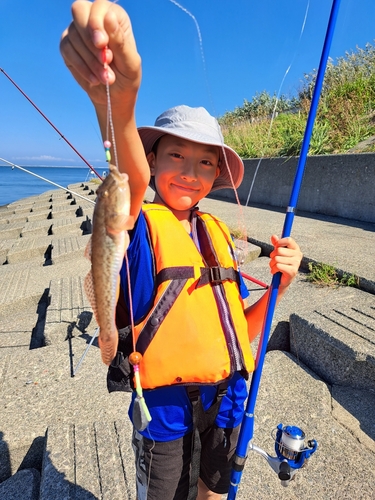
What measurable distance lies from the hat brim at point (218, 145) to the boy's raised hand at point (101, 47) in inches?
22.0

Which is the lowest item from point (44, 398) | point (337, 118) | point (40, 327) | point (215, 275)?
point (40, 327)

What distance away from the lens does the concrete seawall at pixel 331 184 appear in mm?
6121

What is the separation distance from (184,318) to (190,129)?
3.08 ft

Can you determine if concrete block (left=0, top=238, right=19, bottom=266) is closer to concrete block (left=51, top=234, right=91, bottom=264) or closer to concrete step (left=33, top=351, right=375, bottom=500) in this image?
concrete block (left=51, top=234, right=91, bottom=264)

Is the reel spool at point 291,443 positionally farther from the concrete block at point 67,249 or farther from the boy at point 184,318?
the concrete block at point 67,249

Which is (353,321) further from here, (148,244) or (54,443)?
(54,443)

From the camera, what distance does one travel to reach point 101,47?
92cm

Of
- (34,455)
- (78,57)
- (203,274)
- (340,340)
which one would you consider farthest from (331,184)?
(78,57)

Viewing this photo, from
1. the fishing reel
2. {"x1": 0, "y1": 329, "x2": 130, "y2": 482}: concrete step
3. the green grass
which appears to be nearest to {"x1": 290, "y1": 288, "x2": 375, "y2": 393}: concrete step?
the green grass

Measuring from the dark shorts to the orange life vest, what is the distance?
1.23 ft

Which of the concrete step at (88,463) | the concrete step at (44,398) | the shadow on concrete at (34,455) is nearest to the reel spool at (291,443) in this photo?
the concrete step at (88,463)

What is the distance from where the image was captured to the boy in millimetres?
1587

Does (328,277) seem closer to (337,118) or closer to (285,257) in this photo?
(285,257)

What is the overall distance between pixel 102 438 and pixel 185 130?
202 centimetres
